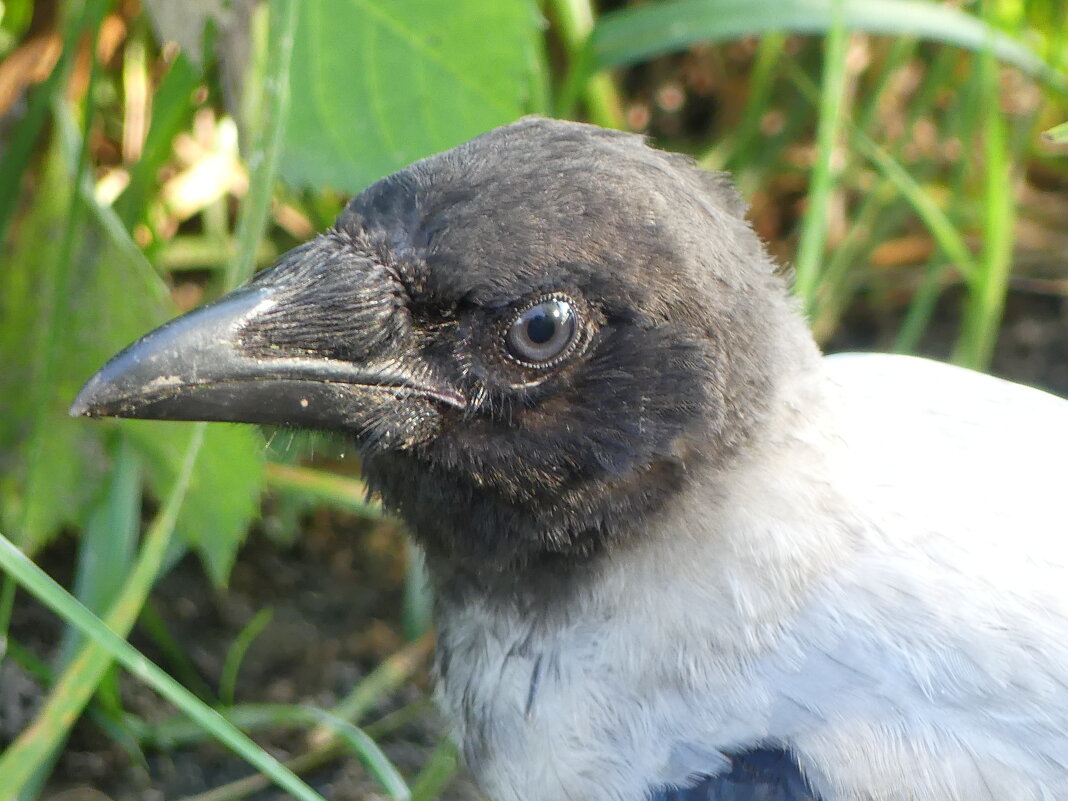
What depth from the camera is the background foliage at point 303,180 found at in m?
1.94

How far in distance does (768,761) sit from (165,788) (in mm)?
1157

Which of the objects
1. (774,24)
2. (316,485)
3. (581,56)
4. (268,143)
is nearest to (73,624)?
(268,143)

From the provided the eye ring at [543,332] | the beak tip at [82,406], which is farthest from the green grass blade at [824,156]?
the beak tip at [82,406]

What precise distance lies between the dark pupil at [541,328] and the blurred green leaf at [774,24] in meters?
1.07

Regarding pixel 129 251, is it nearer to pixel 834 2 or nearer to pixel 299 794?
pixel 299 794

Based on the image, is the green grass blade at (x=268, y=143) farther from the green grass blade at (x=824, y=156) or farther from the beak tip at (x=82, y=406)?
the green grass blade at (x=824, y=156)

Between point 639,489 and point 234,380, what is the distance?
0.48 metres

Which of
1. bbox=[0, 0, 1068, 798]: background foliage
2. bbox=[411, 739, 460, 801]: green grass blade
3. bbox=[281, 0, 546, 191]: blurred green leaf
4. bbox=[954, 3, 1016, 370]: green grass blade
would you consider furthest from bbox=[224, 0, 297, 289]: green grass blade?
bbox=[954, 3, 1016, 370]: green grass blade

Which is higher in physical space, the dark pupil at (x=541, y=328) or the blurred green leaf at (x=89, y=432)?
the dark pupil at (x=541, y=328)

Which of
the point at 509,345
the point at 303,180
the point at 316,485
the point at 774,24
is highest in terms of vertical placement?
the point at 774,24

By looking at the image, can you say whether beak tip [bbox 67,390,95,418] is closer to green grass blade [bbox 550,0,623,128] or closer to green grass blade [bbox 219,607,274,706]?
green grass blade [bbox 219,607,274,706]

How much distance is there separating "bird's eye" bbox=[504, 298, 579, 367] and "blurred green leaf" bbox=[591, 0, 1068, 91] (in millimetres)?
1058

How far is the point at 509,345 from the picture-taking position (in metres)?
1.50

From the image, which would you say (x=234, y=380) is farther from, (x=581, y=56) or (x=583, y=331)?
(x=581, y=56)
